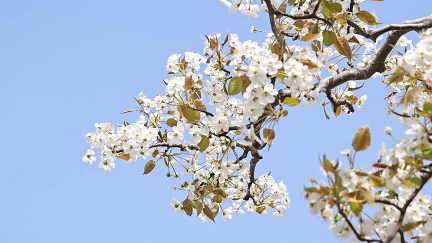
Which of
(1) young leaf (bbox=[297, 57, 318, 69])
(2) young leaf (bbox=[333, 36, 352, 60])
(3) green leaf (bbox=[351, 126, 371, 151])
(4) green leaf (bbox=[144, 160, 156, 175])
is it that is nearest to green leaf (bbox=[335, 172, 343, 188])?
(3) green leaf (bbox=[351, 126, 371, 151])

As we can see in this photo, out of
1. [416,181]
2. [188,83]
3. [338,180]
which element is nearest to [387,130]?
[416,181]

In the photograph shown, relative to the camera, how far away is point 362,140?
7.51ft

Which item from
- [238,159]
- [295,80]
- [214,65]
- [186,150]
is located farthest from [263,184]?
[295,80]

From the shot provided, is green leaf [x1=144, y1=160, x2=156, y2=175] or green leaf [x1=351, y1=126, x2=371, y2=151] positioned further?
green leaf [x1=144, y1=160, x2=156, y2=175]

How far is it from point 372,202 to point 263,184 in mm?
1892

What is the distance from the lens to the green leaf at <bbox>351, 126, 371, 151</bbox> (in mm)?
2287

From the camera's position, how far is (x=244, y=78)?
3041mm

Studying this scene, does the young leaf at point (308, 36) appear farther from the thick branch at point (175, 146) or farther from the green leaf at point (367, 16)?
the thick branch at point (175, 146)

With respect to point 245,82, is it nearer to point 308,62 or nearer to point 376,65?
point 308,62

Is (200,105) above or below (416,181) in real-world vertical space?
above

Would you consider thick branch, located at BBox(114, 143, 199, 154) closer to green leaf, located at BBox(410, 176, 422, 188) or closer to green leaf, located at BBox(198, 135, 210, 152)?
green leaf, located at BBox(198, 135, 210, 152)

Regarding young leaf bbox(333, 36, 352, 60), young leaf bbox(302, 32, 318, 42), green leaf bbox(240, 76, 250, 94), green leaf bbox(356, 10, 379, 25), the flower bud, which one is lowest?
the flower bud

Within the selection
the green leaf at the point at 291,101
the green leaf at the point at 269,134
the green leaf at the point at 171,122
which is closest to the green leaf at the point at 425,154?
the green leaf at the point at 291,101

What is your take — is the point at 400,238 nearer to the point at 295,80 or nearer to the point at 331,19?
the point at 295,80
